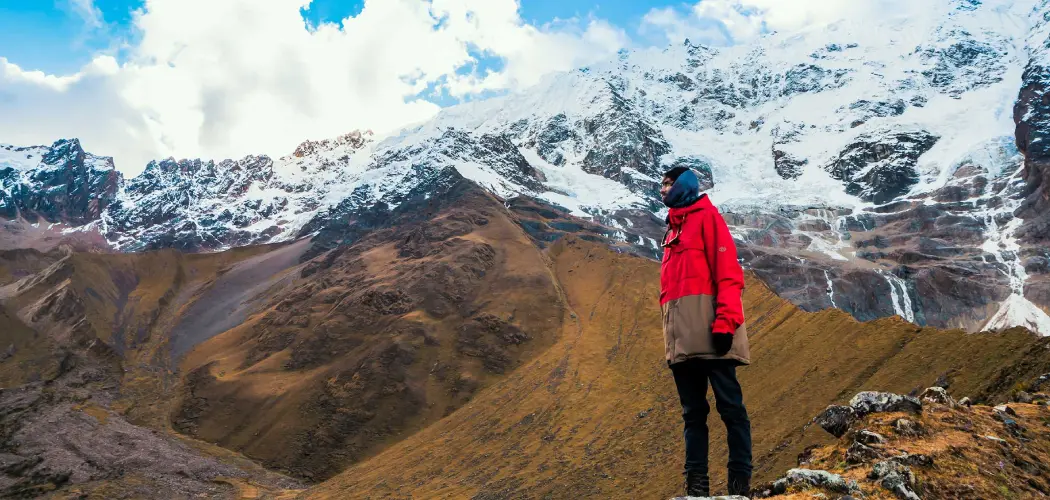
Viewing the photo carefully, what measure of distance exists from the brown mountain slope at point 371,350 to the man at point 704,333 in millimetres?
62488

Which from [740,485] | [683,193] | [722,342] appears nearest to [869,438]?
[740,485]

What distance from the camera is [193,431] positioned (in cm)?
7162

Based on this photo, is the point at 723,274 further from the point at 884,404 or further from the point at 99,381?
the point at 99,381

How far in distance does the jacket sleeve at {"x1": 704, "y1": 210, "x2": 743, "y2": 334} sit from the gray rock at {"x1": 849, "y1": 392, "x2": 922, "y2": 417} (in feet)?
11.0

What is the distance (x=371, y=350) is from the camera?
254 ft

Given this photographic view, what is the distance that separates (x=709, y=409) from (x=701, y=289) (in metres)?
1.15

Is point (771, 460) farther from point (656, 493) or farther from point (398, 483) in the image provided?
point (398, 483)

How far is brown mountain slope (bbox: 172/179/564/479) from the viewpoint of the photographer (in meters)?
67.3

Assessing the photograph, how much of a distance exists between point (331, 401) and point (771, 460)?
2324 inches

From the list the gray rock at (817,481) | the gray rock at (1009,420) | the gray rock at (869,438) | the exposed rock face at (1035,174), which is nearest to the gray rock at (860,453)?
the gray rock at (869,438)

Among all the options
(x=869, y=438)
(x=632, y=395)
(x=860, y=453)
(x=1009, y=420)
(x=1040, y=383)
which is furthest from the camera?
(x=632, y=395)

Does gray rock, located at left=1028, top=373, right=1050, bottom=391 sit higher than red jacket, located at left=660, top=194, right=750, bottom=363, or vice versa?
red jacket, located at left=660, top=194, right=750, bottom=363

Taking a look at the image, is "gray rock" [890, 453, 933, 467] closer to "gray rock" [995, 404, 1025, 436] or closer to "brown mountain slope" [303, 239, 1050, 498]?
"gray rock" [995, 404, 1025, 436]

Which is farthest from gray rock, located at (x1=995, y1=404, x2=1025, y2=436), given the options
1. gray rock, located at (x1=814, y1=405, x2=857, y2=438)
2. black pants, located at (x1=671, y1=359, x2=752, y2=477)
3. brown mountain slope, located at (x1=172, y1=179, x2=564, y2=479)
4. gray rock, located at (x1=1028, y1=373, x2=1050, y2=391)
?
brown mountain slope, located at (x1=172, y1=179, x2=564, y2=479)
